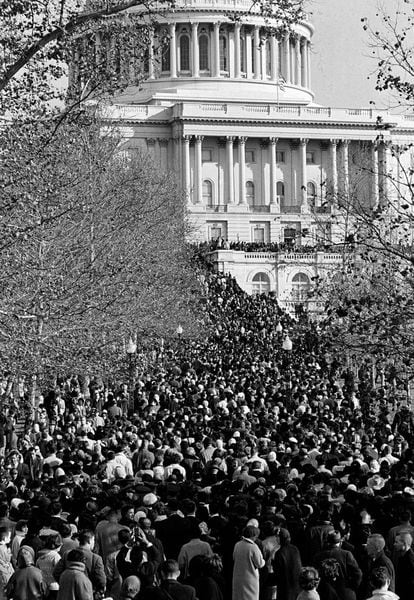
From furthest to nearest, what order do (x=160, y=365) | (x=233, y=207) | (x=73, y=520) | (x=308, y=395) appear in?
(x=233, y=207)
(x=160, y=365)
(x=308, y=395)
(x=73, y=520)

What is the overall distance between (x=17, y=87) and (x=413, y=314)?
717 centimetres

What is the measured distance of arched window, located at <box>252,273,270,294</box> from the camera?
103562mm

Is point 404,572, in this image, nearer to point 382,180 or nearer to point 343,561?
point 343,561

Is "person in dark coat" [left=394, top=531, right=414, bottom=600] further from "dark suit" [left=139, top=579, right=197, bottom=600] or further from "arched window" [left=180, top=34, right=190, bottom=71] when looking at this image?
"arched window" [left=180, top=34, right=190, bottom=71]

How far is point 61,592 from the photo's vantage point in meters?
17.1

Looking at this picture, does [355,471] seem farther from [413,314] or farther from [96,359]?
[96,359]

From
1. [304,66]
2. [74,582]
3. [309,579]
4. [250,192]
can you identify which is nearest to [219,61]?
[304,66]

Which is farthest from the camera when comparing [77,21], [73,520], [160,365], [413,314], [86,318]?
[160,365]

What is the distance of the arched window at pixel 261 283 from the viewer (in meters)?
104

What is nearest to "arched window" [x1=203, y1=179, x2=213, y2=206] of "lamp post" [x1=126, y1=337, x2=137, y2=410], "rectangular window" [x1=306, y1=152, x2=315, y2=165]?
"rectangular window" [x1=306, y1=152, x2=315, y2=165]

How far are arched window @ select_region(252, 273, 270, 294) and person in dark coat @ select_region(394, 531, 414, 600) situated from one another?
279ft

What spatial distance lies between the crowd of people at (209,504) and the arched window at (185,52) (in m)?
110

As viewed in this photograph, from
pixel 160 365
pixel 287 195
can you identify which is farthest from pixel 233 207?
pixel 160 365

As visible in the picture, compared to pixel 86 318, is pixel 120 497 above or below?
below
